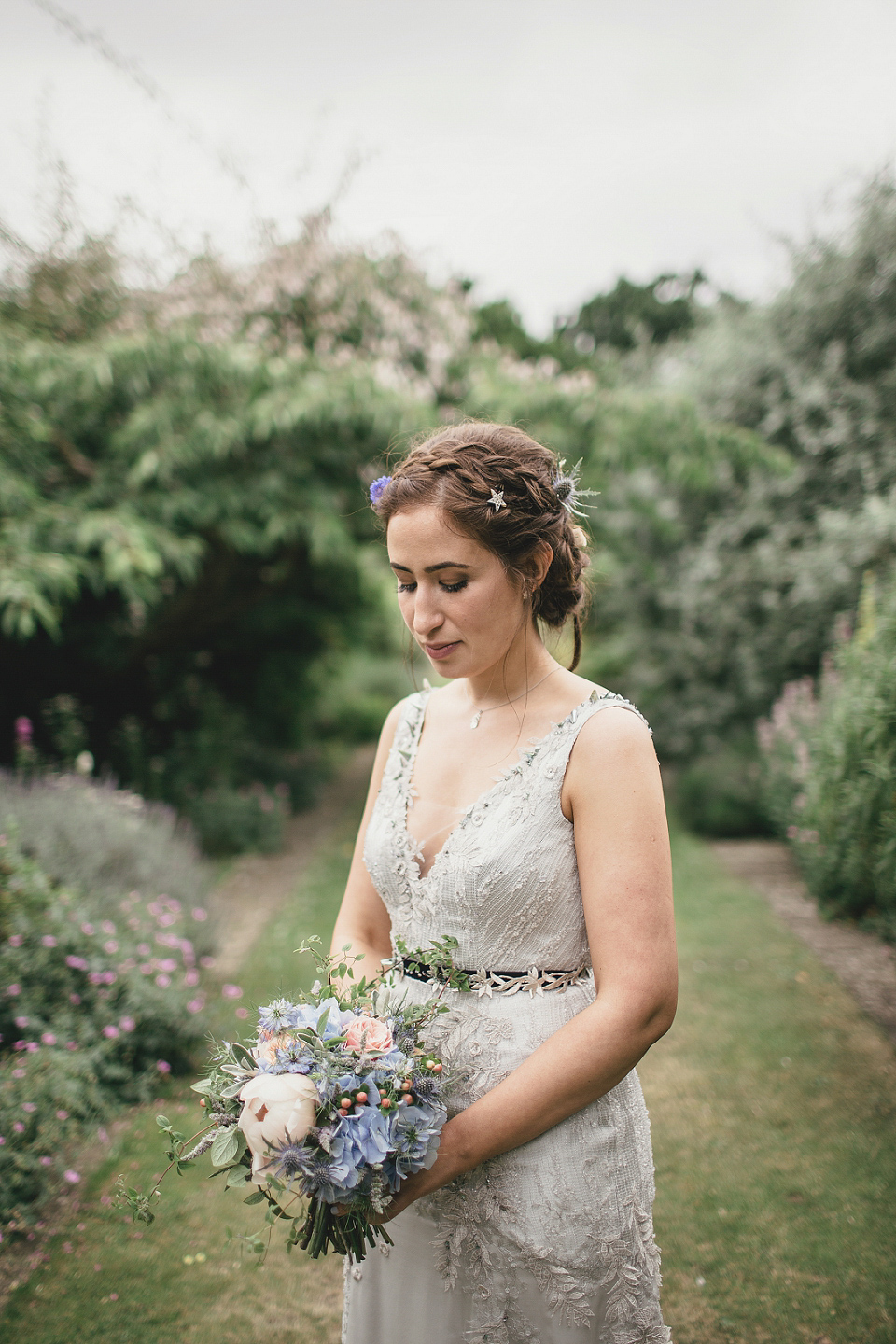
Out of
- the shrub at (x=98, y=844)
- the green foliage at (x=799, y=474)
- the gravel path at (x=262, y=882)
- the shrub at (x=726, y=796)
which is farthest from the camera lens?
the shrub at (x=726, y=796)

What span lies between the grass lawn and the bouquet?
0.65 m

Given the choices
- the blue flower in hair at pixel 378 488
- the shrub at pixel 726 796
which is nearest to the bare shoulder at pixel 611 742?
the blue flower in hair at pixel 378 488

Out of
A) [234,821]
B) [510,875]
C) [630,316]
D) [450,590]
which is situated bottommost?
[234,821]

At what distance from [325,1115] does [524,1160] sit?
0.51m

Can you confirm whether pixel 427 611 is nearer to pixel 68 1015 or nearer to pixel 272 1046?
pixel 272 1046

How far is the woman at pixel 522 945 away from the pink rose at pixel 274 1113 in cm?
28

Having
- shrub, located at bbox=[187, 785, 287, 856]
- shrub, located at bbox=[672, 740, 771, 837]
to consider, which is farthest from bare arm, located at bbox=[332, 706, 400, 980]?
shrub, located at bbox=[672, 740, 771, 837]

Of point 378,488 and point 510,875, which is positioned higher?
point 378,488

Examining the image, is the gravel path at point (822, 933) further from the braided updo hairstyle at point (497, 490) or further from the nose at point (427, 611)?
the nose at point (427, 611)

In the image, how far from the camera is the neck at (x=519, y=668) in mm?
1700

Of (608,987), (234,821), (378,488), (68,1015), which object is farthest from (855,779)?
(234,821)

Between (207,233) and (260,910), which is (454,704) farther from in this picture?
(207,233)

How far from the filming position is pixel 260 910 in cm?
629

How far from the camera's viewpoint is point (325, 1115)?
1166 millimetres
